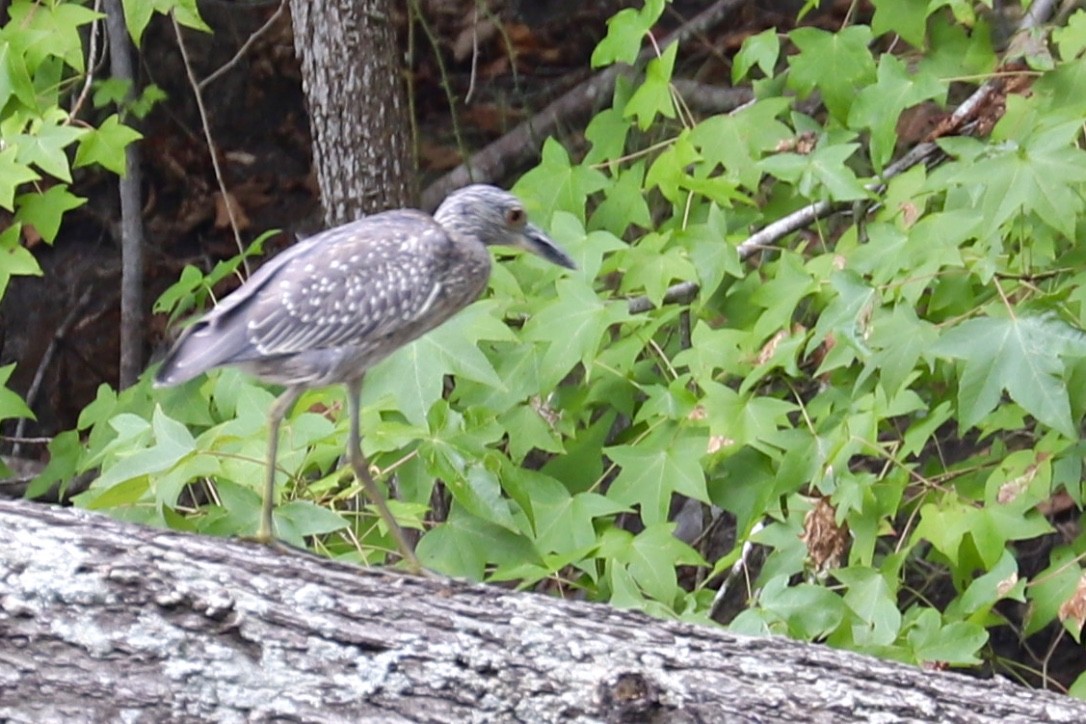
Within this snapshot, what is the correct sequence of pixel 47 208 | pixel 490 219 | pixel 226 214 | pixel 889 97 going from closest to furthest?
1. pixel 490 219
2. pixel 889 97
3. pixel 47 208
4. pixel 226 214

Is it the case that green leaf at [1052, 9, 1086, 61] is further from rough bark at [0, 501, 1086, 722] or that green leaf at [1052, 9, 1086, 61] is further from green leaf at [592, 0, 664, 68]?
rough bark at [0, 501, 1086, 722]

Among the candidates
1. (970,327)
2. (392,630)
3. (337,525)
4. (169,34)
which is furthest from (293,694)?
(169,34)

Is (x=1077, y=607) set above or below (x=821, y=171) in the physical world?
below

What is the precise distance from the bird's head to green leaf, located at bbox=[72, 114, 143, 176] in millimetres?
1268

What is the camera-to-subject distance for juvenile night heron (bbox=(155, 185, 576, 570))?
3.06m

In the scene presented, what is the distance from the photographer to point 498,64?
6.58 metres

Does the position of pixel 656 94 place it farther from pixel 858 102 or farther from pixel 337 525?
pixel 337 525

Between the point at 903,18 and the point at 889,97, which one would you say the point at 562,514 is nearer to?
the point at 889,97

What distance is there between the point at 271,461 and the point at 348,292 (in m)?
0.36

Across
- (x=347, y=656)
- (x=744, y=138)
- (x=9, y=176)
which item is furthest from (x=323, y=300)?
(x=744, y=138)

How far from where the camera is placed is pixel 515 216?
3414mm

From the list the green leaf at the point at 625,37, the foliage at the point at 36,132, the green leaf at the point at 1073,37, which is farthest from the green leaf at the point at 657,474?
the foliage at the point at 36,132

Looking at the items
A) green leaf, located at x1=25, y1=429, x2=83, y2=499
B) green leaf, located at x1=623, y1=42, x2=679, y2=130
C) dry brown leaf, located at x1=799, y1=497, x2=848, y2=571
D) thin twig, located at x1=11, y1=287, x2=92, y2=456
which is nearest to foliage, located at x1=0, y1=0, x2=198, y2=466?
green leaf, located at x1=25, y1=429, x2=83, y2=499

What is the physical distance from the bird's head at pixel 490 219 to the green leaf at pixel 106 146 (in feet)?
4.16
